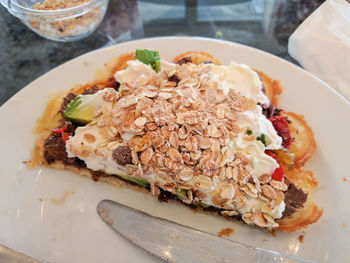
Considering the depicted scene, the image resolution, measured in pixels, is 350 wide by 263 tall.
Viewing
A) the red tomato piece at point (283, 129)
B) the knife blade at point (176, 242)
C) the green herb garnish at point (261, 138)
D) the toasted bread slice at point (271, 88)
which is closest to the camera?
the knife blade at point (176, 242)

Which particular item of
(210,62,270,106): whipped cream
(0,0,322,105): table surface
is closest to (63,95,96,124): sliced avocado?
(210,62,270,106): whipped cream

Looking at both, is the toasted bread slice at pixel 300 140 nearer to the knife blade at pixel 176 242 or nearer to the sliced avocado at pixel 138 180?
the knife blade at pixel 176 242

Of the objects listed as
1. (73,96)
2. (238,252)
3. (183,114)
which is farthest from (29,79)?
(238,252)

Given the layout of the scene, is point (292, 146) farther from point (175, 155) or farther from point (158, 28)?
point (158, 28)

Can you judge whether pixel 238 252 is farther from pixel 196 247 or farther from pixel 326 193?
pixel 326 193

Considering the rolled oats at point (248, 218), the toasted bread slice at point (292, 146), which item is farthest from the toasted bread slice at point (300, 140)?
the rolled oats at point (248, 218)

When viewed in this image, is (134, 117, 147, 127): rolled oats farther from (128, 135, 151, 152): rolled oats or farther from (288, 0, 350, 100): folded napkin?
(288, 0, 350, 100): folded napkin

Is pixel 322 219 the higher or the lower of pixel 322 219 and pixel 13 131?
the lower
